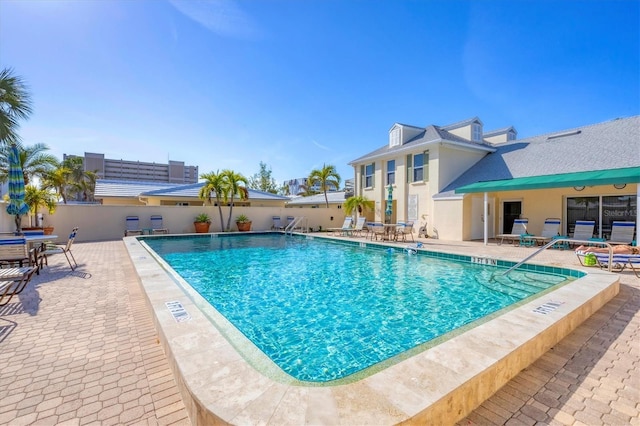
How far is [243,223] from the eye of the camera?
19.8 m

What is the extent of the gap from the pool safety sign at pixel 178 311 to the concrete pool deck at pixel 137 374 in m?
0.36

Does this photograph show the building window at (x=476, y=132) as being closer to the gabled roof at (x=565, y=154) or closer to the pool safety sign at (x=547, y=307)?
the gabled roof at (x=565, y=154)

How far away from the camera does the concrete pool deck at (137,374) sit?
220cm

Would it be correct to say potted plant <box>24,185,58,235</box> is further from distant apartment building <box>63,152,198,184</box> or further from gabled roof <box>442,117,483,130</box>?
distant apartment building <box>63,152,198,184</box>

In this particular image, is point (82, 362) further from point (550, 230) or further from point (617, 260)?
point (550, 230)

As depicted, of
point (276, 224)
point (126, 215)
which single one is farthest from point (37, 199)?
point (276, 224)

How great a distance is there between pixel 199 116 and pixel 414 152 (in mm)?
12999

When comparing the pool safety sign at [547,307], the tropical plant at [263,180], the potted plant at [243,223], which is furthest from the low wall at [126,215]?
the tropical plant at [263,180]

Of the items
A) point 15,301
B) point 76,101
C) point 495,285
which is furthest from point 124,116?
point 495,285

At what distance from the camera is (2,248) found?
21.1 feet

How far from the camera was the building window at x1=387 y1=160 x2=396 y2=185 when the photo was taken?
19094 mm

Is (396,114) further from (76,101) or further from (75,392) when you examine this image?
(75,392)

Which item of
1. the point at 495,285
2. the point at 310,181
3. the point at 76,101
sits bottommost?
the point at 495,285

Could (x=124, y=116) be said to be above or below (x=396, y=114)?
below
